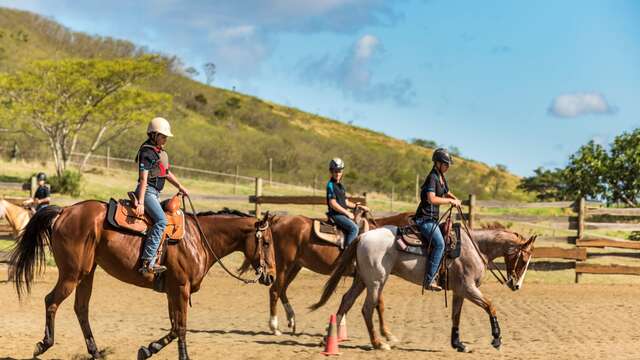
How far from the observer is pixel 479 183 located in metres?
72.8

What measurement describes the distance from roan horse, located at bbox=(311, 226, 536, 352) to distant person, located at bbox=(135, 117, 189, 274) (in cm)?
248

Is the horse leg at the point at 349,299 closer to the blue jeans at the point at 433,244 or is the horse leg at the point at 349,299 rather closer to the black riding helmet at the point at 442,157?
the blue jeans at the point at 433,244

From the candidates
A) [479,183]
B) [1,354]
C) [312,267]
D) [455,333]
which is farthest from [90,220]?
[479,183]

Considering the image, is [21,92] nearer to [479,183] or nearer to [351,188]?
[351,188]

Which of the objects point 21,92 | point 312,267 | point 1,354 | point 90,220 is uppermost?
point 21,92

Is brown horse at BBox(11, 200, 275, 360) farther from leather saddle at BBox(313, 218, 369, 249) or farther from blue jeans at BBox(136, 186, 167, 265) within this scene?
leather saddle at BBox(313, 218, 369, 249)

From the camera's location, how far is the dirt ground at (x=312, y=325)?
379 inches

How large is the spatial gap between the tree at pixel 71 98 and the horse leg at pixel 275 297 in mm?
24834

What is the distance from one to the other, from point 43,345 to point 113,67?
32.8 m

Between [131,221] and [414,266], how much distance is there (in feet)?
12.0

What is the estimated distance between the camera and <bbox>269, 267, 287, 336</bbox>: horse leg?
11.0 meters

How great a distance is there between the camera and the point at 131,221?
28.5 feet

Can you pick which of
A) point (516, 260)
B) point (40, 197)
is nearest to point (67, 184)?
point (40, 197)

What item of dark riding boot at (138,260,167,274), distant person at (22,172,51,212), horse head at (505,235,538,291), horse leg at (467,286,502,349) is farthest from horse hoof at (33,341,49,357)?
distant person at (22,172,51,212)
